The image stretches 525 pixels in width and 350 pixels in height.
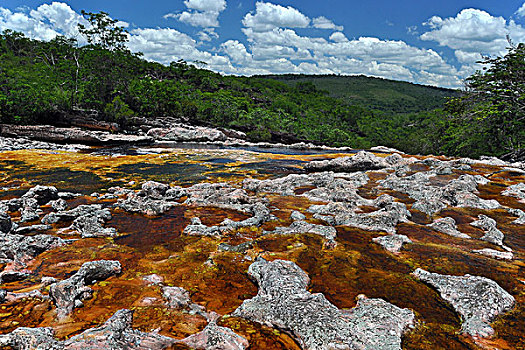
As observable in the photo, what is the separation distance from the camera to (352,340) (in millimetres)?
3316

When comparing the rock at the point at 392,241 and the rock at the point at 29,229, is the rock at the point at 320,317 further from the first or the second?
the rock at the point at 29,229

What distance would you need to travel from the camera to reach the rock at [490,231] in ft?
22.5

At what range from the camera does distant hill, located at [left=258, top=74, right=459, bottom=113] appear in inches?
4776

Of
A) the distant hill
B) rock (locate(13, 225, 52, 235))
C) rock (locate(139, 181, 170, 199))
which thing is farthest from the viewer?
the distant hill

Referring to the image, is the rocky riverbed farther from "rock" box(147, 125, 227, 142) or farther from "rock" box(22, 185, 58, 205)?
"rock" box(147, 125, 227, 142)

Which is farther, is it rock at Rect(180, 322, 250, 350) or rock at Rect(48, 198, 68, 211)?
rock at Rect(48, 198, 68, 211)

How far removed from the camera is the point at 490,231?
7332 millimetres

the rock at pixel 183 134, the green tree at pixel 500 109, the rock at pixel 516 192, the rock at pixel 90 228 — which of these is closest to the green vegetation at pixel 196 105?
the green tree at pixel 500 109

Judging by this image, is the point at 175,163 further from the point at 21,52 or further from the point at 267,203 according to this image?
the point at 21,52

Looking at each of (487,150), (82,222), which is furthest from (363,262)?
(487,150)

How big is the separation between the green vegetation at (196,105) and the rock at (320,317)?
71.9ft

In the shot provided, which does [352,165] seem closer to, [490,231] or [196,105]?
[490,231]

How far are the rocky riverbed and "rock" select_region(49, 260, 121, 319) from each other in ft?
0.07

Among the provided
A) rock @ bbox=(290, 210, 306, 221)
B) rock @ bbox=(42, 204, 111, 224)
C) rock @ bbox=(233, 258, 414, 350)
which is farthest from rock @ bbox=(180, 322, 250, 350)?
rock @ bbox=(42, 204, 111, 224)
